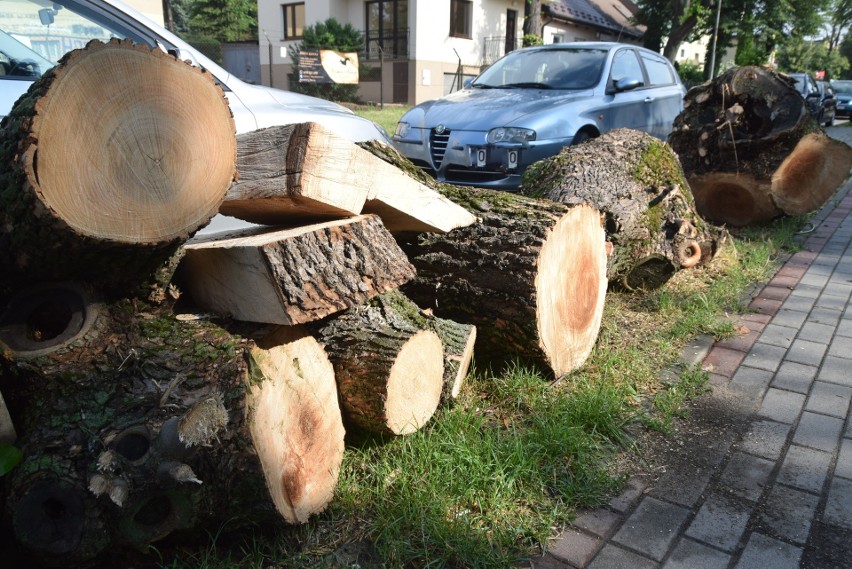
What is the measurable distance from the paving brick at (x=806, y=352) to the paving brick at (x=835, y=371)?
5 centimetres

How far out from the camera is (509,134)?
664 centimetres

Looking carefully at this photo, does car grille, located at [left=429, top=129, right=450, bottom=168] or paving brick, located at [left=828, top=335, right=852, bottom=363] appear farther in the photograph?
car grille, located at [left=429, top=129, right=450, bottom=168]

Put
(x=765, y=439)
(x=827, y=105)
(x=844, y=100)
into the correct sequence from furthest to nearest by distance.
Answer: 1. (x=844, y=100)
2. (x=827, y=105)
3. (x=765, y=439)

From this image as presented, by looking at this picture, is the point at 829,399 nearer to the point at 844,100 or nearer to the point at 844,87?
the point at 844,100

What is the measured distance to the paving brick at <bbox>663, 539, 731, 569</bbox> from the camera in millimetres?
2143

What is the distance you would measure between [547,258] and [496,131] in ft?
12.9

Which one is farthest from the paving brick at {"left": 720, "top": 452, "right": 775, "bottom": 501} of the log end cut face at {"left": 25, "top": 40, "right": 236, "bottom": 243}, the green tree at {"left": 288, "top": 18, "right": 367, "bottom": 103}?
the green tree at {"left": 288, "top": 18, "right": 367, "bottom": 103}

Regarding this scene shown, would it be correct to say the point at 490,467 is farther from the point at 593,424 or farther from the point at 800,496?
the point at 800,496

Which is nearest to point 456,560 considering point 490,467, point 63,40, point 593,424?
point 490,467

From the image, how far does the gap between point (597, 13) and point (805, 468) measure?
34.9m

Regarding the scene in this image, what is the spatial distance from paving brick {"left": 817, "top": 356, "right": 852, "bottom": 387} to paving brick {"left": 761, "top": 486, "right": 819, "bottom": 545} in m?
1.19

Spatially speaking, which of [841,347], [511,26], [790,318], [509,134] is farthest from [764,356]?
[511,26]

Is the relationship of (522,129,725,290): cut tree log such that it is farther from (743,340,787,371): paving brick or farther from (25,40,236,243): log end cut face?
(25,40,236,243): log end cut face

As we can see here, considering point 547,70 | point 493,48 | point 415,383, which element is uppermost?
point 493,48
